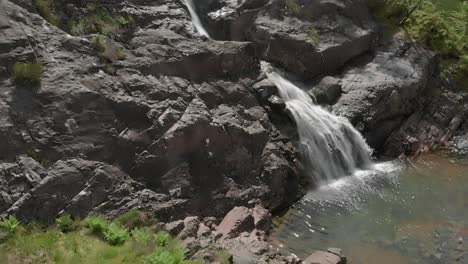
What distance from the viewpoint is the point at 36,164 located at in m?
10.9

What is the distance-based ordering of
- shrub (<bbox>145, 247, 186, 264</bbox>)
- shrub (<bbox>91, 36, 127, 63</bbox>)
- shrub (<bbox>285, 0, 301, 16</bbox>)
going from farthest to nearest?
shrub (<bbox>285, 0, 301, 16</bbox>), shrub (<bbox>91, 36, 127, 63</bbox>), shrub (<bbox>145, 247, 186, 264</bbox>)

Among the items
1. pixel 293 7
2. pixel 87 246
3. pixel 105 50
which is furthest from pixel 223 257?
pixel 293 7

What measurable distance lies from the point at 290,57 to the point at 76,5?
8696 millimetres

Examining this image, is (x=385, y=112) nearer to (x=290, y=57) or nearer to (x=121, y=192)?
(x=290, y=57)

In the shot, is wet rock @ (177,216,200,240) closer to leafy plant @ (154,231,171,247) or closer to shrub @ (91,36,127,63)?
leafy plant @ (154,231,171,247)

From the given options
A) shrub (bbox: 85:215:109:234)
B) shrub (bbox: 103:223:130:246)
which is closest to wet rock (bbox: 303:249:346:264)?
shrub (bbox: 103:223:130:246)

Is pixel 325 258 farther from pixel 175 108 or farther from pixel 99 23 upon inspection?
pixel 99 23

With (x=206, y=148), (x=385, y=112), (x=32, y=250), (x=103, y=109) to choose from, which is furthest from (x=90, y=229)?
(x=385, y=112)

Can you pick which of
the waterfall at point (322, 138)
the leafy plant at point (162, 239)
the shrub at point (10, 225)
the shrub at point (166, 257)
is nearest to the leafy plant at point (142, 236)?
the leafy plant at point (162, 239)

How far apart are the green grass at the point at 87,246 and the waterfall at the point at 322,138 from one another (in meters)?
7.40

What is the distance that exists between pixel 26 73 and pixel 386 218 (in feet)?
35.0

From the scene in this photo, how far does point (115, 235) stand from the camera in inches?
397

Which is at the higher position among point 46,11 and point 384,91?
point 46,11

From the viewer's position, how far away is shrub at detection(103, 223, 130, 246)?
10.1m
